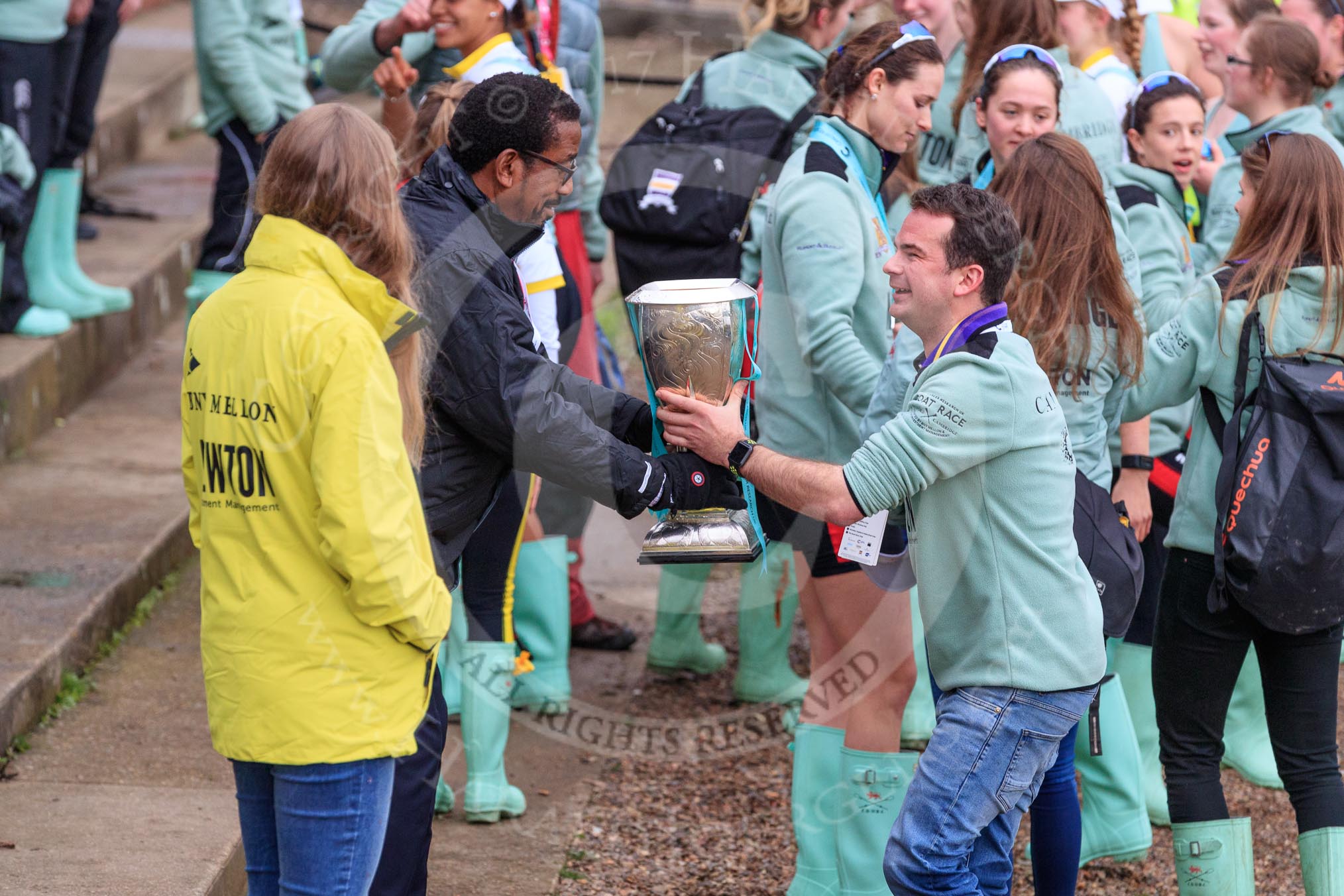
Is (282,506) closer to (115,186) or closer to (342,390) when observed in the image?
(342,390)

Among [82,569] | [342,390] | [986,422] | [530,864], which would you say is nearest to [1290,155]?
[986,422]

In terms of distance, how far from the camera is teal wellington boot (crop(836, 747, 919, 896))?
3.46 m

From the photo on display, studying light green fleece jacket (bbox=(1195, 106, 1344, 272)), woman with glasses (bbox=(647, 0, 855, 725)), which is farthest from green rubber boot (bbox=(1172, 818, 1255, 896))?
light green fleece jacket (bbox=(1195, 106, 1344, 272))

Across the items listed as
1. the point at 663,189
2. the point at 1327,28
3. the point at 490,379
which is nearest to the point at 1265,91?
the point at 1327,28

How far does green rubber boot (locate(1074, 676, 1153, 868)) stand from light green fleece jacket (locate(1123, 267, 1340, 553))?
2.02 ft

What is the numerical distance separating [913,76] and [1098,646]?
5.04ft

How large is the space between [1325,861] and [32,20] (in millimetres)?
5155

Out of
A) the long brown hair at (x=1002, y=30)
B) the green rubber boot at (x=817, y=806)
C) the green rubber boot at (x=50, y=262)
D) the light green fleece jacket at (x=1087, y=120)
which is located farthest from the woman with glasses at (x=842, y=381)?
the green rubber boot at (x=50, y=262)

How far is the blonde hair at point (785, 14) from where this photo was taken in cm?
479

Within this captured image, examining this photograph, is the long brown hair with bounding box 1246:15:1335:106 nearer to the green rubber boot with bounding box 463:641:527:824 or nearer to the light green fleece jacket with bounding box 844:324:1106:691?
the light green fleece jacket with bounding box 844:324:1106:691

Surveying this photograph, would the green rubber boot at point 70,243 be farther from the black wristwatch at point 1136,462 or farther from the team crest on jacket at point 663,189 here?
the black wristwatch at point 1136,462

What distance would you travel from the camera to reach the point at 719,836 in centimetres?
421

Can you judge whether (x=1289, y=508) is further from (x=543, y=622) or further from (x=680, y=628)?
(x=680, y=628)

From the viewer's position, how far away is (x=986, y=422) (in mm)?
2738
